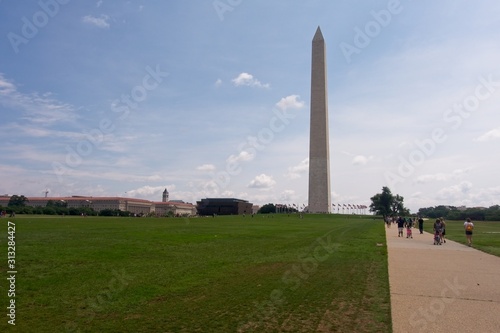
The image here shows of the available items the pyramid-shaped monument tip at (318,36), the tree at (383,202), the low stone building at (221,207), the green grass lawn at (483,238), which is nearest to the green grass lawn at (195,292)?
the green grass lawn at (483,238)

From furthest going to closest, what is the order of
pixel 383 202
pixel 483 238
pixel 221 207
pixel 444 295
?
pixel 221 207, pixel 383 202, pixel 483 238, pixel 444 295

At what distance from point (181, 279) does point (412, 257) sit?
357 inches

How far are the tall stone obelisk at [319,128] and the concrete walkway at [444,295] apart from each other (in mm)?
55192

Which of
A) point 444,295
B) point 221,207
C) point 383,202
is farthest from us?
point 221,207

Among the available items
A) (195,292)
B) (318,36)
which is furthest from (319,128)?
(195,292)

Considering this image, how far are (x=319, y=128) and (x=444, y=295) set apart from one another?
61.3m

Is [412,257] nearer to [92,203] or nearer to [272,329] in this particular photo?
[272,329]

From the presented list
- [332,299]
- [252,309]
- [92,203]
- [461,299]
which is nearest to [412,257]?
[461,299]

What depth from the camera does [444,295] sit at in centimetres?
802

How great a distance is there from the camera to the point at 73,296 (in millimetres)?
7273

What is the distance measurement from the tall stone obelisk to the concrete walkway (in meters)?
55.2

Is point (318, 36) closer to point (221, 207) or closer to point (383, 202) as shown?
point (383, 202)

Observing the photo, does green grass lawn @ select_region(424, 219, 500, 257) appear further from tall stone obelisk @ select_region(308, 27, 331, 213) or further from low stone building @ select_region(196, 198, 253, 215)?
low stone building @ select_region(196, 198, 253, 215)

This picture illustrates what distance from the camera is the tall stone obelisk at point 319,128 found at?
221ft
